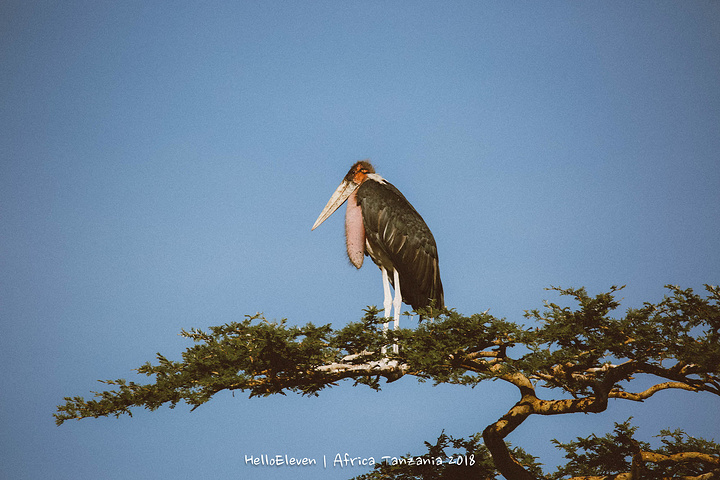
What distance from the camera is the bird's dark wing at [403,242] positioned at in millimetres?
10391

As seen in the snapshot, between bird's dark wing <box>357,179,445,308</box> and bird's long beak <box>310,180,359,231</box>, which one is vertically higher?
bird's long beak <box>310,180,359,231</box>

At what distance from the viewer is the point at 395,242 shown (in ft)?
34.2

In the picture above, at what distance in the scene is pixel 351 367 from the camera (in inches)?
281

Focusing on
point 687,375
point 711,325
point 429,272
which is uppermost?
point 429,272

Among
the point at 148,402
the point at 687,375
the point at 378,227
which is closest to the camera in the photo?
the point at 148,402

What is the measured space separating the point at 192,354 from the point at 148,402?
0.70 m

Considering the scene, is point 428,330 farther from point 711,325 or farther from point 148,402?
point 711,325

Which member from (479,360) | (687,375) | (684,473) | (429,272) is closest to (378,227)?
(429,272)

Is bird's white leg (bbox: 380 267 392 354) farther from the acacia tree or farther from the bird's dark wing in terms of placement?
the acacia tree

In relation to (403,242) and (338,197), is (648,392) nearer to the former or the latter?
(403,242)

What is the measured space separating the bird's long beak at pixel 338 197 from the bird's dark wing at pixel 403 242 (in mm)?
1023

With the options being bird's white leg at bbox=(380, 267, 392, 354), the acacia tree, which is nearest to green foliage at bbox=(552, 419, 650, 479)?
the acacia tree

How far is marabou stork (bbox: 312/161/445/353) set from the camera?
10391 mm

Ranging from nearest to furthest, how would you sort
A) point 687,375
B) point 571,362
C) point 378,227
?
point 571,362 < point 687,375 < point 378,227
